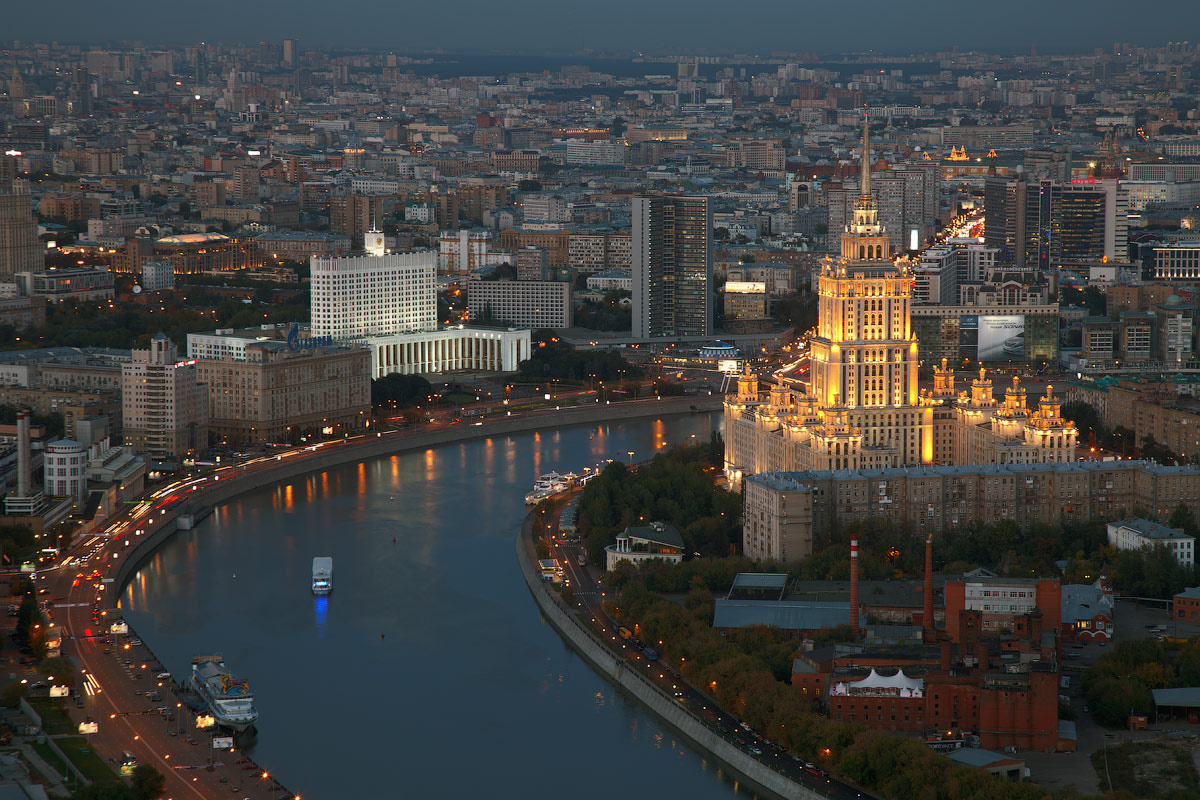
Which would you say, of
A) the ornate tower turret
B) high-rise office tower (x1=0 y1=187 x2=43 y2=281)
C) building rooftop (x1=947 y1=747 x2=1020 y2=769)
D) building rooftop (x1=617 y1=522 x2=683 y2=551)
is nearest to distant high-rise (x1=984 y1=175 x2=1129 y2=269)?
the ornate tower turret

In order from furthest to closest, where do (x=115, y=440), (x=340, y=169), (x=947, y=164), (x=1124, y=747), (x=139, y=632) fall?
(x=340, y=169), (x=947, y=164), (x=115, y=440), (x=139, y=632), (x=1124, y=747)

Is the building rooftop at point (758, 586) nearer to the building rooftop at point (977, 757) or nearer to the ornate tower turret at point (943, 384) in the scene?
the building rooftop at point (977, 757)

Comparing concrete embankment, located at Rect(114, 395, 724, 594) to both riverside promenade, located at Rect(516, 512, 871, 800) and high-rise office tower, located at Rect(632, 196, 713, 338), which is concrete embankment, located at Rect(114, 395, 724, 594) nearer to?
riverside promenade, located at Rect(516, 512, 871, 800)

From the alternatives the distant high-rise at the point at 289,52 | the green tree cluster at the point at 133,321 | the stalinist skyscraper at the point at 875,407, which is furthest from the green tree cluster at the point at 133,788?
the distant high-rise at the point at 289,52

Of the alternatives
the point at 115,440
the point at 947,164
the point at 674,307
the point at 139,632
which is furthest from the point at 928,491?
the point at 947,164

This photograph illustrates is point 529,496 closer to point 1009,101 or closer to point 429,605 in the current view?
point 429,605

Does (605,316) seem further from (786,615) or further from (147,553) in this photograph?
(786,615)

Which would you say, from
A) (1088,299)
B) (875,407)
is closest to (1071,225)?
(1088,299)

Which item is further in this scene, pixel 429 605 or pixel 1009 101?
pixel 1009 101
